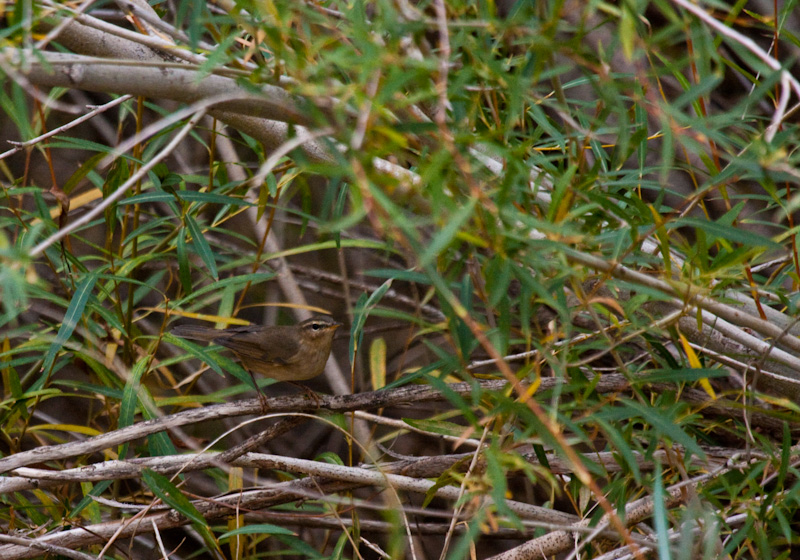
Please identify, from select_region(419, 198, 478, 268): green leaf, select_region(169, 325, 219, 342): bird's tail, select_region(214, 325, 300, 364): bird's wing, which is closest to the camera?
select_region(419, 198, 478, 268): green leaf

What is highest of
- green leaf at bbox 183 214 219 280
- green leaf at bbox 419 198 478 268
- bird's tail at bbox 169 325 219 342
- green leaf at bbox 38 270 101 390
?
green leaf at bbox 419 198 478 268

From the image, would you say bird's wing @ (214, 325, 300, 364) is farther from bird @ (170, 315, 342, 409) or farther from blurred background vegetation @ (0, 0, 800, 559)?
blurred background vegetation @ (0, 0, 800, 559)

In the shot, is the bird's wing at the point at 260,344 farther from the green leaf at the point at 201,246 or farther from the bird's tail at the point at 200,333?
the green leaf at the point at 201,246

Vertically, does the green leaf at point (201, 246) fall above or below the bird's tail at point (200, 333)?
above

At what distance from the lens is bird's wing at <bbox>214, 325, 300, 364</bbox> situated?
3980 mm

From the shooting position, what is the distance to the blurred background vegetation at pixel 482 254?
132 cm

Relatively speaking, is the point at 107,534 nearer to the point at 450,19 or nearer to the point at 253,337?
the point at 253,337

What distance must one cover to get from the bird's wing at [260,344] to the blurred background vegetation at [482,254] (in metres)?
0.42

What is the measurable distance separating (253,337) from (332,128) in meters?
3.01

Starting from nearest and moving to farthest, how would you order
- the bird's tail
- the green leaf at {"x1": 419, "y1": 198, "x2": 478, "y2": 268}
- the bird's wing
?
the green leaf at {"x1": 419, "y1": 198, "x2": 478, "y2": 268} → the bird's tail → the bird's wing

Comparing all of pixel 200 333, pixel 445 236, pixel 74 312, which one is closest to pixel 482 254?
pixel 445 236

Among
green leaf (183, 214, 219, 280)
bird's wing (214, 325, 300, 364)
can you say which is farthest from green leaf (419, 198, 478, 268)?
bird's wing (214, 325, 300, 364)

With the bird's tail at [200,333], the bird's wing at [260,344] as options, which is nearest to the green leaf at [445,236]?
the bird's tail at [200,333]

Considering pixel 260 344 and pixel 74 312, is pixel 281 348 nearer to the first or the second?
pixel 260 344
